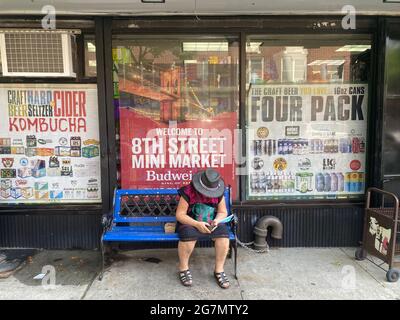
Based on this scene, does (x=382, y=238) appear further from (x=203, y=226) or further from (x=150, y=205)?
(x=150, y=205)

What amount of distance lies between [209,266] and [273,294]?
2.76ft

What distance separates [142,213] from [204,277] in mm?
1077

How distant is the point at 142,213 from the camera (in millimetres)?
4262

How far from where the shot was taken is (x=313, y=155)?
15.0 feet

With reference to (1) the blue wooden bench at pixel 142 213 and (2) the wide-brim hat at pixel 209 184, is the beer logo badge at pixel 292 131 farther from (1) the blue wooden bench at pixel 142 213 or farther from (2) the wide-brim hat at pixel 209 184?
(2) the wide-brim hat at pixel 209 184

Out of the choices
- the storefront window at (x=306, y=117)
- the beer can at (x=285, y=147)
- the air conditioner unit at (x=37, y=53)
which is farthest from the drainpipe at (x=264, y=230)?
the air conditioner unit at (x=37, y=53)

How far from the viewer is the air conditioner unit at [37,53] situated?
4.22 m

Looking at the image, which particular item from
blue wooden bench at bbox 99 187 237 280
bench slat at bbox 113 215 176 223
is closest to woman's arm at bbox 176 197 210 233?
blue wooden bench at bbox 99 187 237 280

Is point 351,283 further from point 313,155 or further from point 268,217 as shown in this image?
point 313,155

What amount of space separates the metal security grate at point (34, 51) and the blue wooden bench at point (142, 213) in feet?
5.65

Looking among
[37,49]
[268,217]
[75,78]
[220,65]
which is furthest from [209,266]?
[37,49]

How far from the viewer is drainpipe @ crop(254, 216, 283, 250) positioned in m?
4.36

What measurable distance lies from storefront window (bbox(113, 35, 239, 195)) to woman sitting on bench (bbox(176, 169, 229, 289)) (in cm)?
87

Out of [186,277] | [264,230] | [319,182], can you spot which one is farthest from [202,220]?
[319,182]
